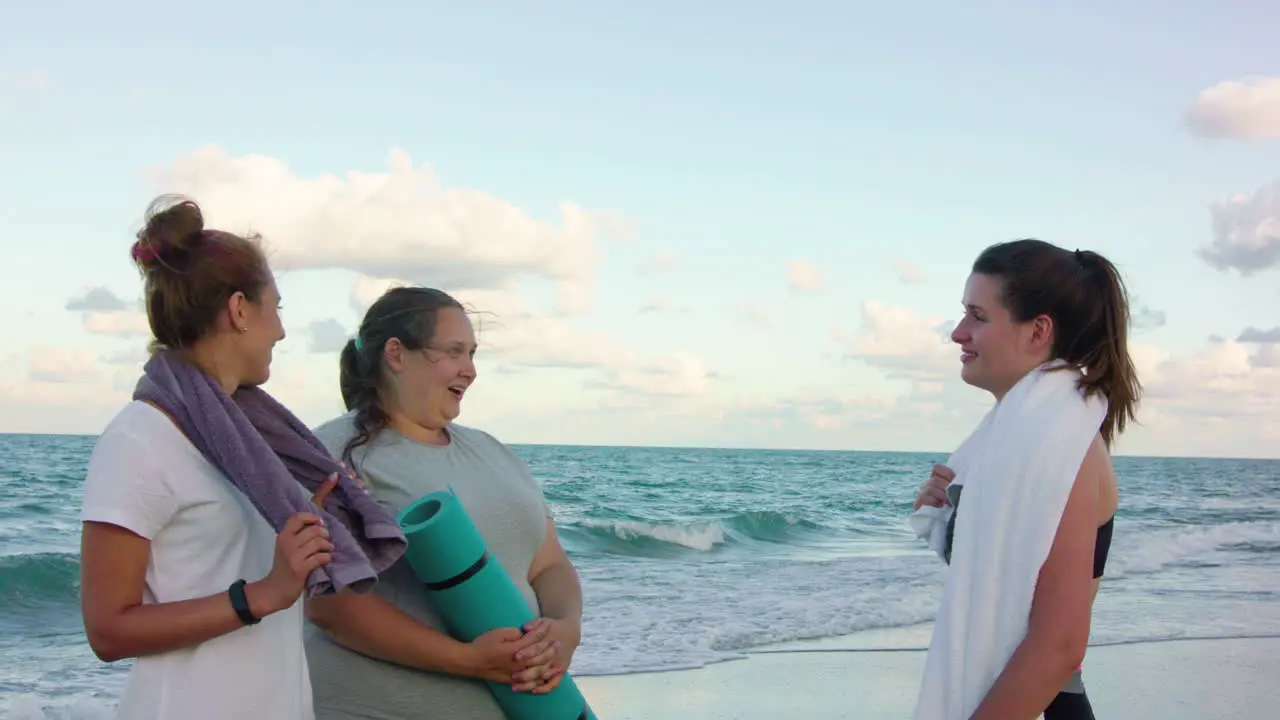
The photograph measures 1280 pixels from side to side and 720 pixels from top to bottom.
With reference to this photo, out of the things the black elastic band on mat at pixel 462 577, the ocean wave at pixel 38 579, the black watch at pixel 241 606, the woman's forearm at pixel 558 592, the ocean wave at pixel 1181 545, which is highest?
the black watch at pixel 241 606

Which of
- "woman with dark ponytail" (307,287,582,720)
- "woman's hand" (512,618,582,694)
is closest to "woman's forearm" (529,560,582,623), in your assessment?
"woman with dark ponytail" (307,287,582,720)

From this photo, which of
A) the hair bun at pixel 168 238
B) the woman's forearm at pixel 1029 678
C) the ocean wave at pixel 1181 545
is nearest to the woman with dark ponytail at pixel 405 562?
the hair bun at pixel 168 238

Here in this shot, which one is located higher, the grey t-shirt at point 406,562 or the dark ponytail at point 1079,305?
the dark ponytail at point 1079,305

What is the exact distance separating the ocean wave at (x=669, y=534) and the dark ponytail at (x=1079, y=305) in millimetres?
13050

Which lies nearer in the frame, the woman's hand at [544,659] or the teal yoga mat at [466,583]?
the teal yoga mat at [466,583]

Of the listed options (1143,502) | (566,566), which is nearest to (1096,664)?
(566,566)

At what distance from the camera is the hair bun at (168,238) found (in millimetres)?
2135

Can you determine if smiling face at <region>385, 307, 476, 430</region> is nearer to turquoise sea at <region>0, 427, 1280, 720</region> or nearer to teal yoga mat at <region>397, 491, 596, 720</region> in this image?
teal yoga mat at <region>397, 491, 596, 720</region>

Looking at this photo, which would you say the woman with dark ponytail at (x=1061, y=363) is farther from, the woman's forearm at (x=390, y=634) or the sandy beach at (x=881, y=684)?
the sandy beach at (x=881, y=684)

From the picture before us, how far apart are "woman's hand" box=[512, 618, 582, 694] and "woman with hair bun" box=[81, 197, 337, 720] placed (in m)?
0.51

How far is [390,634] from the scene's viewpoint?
257cm

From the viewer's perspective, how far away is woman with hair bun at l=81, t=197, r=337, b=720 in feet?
6.54

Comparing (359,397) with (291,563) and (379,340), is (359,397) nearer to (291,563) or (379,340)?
(379,340)

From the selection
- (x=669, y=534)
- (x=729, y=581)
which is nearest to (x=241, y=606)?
(x=729, y=581)
